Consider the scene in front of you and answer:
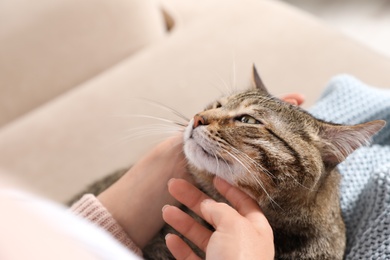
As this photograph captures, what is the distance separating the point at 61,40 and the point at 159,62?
35cm

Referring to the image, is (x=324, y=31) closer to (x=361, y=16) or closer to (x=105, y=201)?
(x=105, y=201)

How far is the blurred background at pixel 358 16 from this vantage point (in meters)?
2.46

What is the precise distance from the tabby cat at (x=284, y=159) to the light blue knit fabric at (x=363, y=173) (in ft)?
0.22

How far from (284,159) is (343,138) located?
0.42 ft

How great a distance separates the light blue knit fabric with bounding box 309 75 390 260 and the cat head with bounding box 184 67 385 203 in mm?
140

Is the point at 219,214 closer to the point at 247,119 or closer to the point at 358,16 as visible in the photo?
the point at 247,119

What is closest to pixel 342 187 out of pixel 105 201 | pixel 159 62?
pixel 105 201

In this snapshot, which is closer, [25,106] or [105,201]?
[105,201]

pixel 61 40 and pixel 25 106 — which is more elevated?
pixel 61 40

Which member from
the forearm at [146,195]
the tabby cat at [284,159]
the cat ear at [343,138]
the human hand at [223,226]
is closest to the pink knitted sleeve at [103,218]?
the forearm at [146,195]

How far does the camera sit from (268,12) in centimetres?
166

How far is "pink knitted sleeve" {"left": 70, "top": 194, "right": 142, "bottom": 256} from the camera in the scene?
0.94 meters

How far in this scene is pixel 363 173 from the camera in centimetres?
107

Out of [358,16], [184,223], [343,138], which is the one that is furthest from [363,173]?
[358,16]
